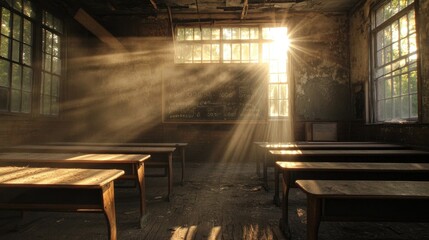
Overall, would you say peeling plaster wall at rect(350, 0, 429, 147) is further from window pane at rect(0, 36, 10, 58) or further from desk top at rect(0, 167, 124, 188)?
window pane at rect(0, 36, 10, 58)

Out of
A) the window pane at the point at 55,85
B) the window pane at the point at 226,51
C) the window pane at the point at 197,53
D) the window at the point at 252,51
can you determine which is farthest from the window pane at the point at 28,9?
the window pane at the point at 226,51

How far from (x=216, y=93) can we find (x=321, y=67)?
2.70 m

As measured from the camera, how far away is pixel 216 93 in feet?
23.1

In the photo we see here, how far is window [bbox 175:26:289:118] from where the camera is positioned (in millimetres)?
7203

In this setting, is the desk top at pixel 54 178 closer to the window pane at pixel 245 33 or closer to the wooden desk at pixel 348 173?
the wooden desk at pixel 348 173

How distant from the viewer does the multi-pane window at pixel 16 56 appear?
181 inches

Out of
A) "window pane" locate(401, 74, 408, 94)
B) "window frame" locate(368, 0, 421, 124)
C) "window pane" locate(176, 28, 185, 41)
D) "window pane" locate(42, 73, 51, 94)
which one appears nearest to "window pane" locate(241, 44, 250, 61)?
"window pane" locate(176, 28, 185, 41)

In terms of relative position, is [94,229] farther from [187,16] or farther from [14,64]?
[187,16]

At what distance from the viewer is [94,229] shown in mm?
2500

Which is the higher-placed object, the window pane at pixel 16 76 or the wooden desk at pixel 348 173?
the window pane at pixel 16 76

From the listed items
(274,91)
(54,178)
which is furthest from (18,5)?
(274,91)

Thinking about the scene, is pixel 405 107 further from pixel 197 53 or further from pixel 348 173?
pixel 197 53

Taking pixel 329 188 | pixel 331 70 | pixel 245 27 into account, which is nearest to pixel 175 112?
pixel 245 27

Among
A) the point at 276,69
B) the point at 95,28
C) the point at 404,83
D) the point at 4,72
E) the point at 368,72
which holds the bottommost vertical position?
the point at 404,83
